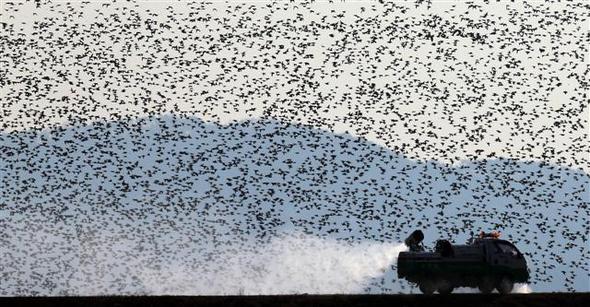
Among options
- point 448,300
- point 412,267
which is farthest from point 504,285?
point 448,300

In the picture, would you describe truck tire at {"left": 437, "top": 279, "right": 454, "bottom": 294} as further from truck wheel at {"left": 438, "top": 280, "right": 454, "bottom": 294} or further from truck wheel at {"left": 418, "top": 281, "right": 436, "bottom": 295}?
truck wheel at {"left": 418, "top": 281, "right": 436, "bottom": 295}

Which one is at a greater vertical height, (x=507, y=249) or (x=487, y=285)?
(x=507, y=249)

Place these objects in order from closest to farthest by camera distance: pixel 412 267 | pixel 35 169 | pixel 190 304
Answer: pixel 190 304, pixel 412 267, pixel 35 169

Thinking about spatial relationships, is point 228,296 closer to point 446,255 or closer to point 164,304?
point 164,304

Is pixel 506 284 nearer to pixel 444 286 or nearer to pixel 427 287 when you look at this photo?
pixel 444 286

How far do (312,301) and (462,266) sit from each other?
284 inches

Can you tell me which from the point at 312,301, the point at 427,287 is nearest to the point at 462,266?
the point at 427,287

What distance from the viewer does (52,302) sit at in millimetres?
17328

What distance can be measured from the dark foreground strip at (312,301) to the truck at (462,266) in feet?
16.7

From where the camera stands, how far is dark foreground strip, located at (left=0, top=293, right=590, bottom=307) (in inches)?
680

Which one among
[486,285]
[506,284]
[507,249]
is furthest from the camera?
[507,249]

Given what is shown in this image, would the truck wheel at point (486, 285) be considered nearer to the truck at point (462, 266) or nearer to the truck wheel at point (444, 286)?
the truck at point (462, 266)

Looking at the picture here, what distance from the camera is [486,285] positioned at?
79.0 ft

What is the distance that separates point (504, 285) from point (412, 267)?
Result: 7.57 ft
